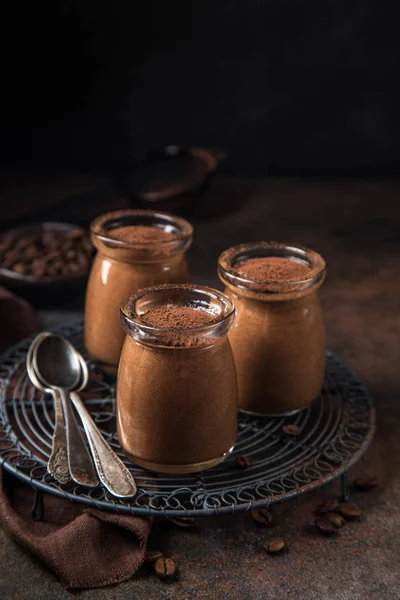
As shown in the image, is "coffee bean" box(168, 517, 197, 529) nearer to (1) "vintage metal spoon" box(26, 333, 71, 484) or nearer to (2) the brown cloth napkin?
(2) the brown cloth napkin

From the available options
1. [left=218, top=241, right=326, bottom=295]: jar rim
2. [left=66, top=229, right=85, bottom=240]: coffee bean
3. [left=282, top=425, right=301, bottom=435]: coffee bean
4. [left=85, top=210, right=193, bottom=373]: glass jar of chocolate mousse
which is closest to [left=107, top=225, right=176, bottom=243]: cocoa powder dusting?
[left=85, top=210, right=193, bottom=373]: glass jar of chocolate mousse

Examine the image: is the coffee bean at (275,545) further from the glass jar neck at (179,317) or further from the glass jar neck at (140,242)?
the glass jar neck at (140,242)

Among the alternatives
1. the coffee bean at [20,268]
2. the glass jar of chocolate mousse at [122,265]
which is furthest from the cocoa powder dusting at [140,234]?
the coffee bean at [20,268]

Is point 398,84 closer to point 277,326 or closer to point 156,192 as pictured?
point 156,192

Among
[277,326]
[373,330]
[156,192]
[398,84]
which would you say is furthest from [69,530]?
[398,84]

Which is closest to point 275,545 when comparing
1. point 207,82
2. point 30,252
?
point 30,252

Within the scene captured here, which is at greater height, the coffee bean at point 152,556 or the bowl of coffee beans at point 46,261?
the coffee bean at point 152,556
